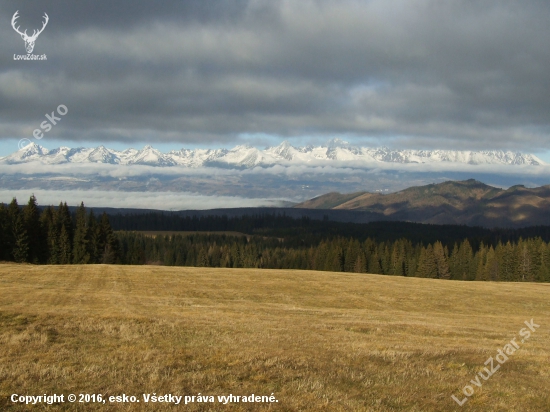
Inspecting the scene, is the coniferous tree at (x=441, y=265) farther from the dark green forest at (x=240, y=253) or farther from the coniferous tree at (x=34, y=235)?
the coniferous tree at (x=34, y=235)

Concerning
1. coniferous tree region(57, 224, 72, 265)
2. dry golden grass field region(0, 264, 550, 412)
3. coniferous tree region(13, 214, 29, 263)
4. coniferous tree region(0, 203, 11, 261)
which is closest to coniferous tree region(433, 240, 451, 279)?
dry golden grass field region(0, 264, 550, 412)

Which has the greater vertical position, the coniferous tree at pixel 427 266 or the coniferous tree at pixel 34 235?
the coniferous tree at pixel 34 235

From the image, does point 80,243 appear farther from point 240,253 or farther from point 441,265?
point 441,265

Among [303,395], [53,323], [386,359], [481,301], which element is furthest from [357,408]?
[481,301]

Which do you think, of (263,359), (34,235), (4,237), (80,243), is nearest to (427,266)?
(80,243)

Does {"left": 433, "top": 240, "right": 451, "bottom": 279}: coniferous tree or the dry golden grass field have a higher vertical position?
the dry golden grass field

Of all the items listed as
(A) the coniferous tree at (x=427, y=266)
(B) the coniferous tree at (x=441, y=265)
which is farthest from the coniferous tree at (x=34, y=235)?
(B) the coniferous tree at (x=441, y=265)

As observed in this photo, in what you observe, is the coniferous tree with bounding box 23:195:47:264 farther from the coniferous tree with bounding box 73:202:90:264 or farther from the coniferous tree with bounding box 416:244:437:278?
the coniferous tree with bounding box 416:244:437:278

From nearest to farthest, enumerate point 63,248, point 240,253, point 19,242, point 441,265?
1. point 19,242
2. point 63,248
3. point 441,265
4. point 240,253

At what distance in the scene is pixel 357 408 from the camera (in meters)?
11.9

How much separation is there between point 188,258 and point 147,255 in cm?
1826

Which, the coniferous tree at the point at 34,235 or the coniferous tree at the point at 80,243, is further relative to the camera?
the coniferous tree at the point at 80,243

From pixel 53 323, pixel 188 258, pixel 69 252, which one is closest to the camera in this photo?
pixel 53 323

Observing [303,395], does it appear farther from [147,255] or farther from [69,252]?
[147,255]
